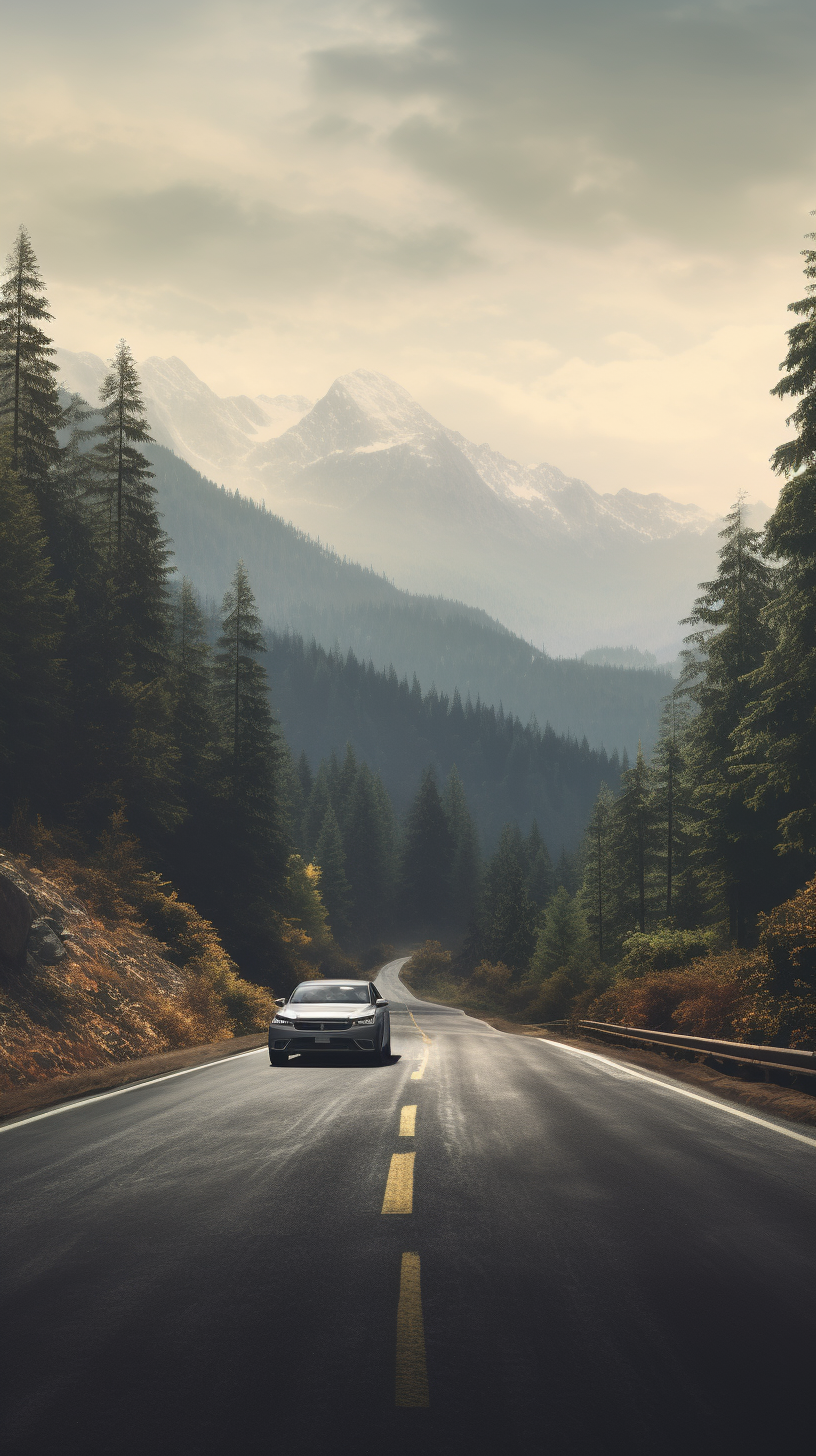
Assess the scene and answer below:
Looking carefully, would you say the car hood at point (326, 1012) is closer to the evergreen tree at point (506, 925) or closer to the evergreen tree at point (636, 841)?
the evergreen tree at point (636, 841)

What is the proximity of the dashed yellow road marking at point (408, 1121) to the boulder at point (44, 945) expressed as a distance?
10860 millimetres

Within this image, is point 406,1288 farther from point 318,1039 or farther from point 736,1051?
→ point 736,1051

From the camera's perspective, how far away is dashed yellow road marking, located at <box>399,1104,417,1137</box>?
30.6 ft

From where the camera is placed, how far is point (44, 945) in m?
19.1

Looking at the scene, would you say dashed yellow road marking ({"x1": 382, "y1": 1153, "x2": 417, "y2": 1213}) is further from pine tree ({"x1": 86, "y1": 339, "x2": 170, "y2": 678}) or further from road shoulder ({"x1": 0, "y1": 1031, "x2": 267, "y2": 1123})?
pine tree ({"x1": 86, "y1": 339, "x2": 170, "y2": 678})

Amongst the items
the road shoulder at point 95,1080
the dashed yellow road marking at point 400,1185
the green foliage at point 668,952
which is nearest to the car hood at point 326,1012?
→ the road shoulder at point 95,1080

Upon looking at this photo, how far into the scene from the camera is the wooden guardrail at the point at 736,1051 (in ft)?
39.9

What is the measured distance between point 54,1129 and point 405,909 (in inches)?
4647

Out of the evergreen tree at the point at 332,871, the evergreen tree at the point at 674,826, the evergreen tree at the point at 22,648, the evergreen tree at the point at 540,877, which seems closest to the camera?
the evergreen tree at the point at 22,648

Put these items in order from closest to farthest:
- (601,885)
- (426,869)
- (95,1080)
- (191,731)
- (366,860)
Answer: (95,1080)
(191,731)
(601,885)
(366,860)
(426,869)

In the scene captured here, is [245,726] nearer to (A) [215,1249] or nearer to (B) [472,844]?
(A) [215,1249]

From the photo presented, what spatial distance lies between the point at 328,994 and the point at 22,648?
17.3 meters

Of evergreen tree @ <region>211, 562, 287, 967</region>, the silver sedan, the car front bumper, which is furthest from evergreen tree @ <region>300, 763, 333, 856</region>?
the car front bumper

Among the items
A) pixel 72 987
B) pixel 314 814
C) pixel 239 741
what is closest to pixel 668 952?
pixel 72 987
